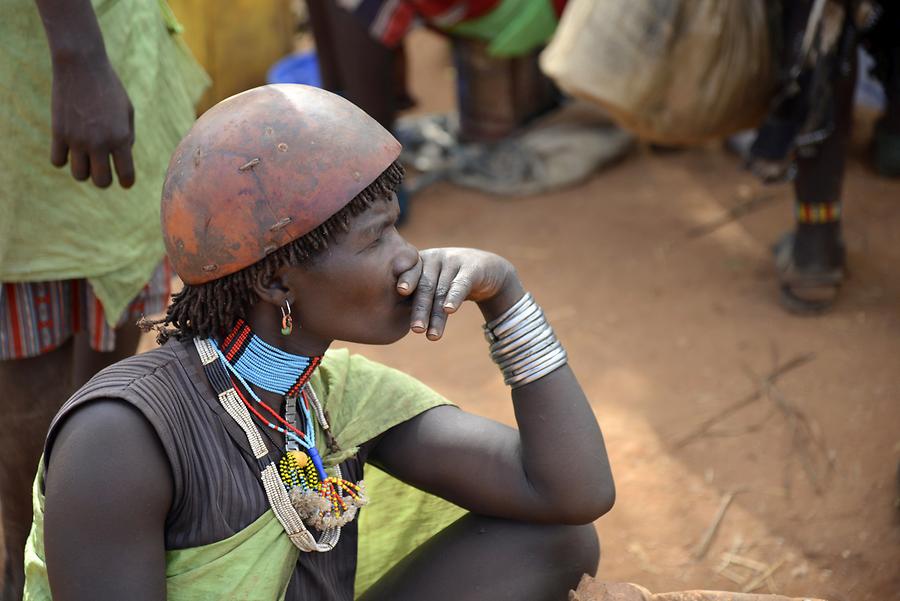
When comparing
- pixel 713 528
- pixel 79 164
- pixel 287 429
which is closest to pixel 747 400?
pixel 713 528

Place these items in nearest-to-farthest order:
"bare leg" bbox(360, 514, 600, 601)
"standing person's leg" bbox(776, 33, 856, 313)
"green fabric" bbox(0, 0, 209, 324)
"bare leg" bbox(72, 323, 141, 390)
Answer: "bare leg" bbox(360, 514, 600, 601) < "green fabric" bbox(0, 0, 209, 324) < "bare leg" bbox(72, 323, 141, 390) < "standing person's leg" bbox(776, 33, 856, 313)

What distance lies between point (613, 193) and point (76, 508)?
4.11m

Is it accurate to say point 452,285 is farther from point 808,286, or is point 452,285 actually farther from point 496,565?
point 808,286

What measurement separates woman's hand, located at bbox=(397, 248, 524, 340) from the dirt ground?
1.21 metres

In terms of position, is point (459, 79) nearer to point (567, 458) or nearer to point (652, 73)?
point (652, 73)

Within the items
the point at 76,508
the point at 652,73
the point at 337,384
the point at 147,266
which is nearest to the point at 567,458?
the point at 337,384

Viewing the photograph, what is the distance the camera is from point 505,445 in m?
2.12

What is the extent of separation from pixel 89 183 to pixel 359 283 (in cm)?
93

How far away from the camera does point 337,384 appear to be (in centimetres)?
213

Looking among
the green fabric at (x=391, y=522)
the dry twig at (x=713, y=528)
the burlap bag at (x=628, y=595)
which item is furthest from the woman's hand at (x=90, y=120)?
the dry twig at (x=713, y=528)

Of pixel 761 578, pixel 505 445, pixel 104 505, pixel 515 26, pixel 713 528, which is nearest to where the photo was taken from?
pixel 104 505

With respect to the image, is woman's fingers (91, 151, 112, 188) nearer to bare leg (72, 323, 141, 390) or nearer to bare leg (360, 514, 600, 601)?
bare leg (72, 323, 141, 390)

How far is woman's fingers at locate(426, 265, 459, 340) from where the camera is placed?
1.85 metres

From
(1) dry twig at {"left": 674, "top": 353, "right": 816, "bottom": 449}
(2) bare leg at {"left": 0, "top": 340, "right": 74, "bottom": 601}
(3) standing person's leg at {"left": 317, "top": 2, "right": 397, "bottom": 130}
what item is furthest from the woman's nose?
(3) standing person's leg at {"left": 317, "top": 2, "right": 397, "bottom": 130}
